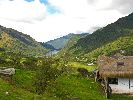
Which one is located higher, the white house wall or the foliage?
the foliage

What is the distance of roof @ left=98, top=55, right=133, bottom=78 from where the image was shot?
66.3m

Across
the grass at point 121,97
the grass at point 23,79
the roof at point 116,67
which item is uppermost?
the roof at point 116,67

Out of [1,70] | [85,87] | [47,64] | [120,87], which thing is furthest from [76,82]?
[47,64]

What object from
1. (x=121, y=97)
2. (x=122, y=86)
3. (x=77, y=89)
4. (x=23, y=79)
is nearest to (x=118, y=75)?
(x=122, y=86)

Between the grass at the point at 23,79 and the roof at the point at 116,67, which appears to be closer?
the grass at the point at 23,79

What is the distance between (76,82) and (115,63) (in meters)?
10.8

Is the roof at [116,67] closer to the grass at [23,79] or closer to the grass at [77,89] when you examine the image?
the grass at [77,89]

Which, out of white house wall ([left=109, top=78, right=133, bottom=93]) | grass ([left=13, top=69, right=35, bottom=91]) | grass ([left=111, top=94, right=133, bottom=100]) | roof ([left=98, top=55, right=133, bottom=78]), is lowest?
grass ([left=111, top=94, right=133, bottom=100])

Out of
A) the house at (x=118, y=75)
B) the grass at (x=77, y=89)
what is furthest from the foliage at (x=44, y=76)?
the house at (x=118, y=75)

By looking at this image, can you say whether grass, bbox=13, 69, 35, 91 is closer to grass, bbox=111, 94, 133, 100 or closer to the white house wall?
grass, bbox=111, 94, 133, 100

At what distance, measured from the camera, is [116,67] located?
67875 mm

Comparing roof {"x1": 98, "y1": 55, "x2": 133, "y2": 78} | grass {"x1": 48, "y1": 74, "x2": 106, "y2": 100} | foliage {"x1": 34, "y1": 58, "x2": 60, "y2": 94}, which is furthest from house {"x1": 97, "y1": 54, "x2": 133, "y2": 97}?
foliage {"x1": 34, "y1": 58, "x2": 60, "y2": 94}

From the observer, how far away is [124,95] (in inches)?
2569

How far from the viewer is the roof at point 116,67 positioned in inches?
2611
